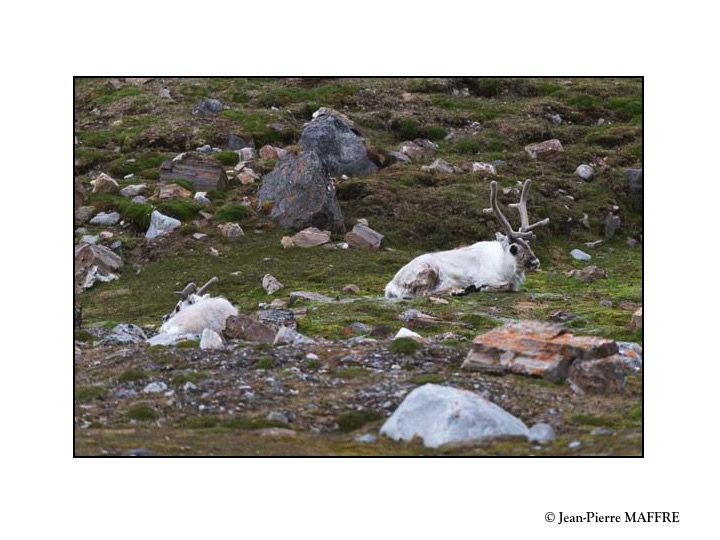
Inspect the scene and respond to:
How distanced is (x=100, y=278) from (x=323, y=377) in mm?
11831

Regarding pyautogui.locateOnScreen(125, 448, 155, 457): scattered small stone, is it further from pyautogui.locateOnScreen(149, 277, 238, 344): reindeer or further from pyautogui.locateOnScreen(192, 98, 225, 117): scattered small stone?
pyautogui.locateOnScreen(192, 98, 225, 117): scattered small stone

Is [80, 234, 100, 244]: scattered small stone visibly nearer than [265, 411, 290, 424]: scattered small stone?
No

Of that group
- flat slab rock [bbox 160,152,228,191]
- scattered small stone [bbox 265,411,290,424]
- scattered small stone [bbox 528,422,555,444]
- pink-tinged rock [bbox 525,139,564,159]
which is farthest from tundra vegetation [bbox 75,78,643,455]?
flat slab rock [bbox 160,152,228,191]

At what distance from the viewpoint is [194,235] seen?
89.7 ft

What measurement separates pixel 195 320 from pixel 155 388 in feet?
11.3

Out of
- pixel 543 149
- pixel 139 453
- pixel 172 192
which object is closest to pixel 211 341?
pixel 139 453

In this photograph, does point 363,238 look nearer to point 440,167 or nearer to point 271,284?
point 271,284

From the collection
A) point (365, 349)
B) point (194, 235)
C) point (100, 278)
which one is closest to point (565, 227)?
point (194, 235)

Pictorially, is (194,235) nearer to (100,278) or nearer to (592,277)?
(100,278)

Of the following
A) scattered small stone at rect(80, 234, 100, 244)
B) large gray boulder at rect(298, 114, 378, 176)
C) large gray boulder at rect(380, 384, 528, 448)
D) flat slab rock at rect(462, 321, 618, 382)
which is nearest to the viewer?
large gray boulder at rect(380, 384, 528, 448)

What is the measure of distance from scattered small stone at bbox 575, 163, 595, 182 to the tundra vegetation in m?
0.17

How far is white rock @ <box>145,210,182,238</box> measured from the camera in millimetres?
27484

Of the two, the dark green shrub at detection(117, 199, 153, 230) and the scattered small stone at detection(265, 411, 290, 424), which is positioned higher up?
the dark green shrub at detection(117, 199, 153, 230)

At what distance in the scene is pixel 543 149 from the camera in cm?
3534
